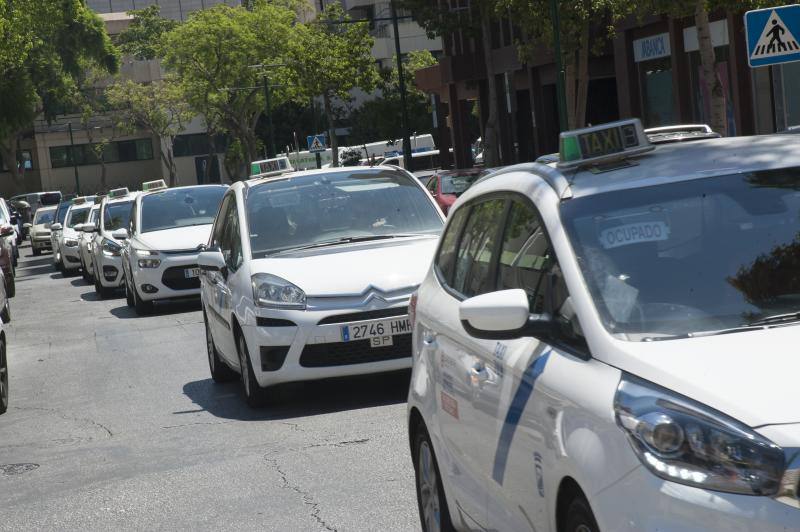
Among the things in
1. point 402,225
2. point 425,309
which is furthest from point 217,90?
point 425,309

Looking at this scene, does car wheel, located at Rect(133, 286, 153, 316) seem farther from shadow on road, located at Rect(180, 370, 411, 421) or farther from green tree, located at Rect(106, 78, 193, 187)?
green tree, located at Rect(106, 78, 193, 187)

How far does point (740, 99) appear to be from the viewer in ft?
102

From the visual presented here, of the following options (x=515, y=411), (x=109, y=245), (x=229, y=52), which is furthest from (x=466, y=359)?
(x=229, y=52)

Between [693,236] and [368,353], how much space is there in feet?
18.1

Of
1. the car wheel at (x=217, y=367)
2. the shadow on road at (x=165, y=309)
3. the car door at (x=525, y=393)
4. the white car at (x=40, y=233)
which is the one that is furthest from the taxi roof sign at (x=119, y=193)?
the car door at (x=525, y=393)

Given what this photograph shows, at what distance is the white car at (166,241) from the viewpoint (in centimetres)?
1981

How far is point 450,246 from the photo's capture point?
18.8 feet

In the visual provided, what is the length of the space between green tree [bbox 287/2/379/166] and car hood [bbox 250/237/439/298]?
48.8m

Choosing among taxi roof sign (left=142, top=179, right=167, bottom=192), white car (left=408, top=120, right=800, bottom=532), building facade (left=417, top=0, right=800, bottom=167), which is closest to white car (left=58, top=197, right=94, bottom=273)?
taxi roof sign (left=142, top=179, right=167, bottom=192)

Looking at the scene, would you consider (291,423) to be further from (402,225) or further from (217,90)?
(217,90)

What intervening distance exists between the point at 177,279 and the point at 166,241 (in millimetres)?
589

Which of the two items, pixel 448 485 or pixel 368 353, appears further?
pixel 368 353

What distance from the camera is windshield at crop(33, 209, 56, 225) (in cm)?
5172

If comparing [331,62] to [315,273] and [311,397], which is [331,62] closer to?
[311,397]
